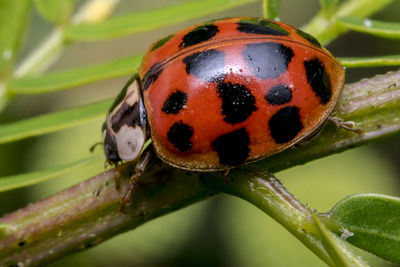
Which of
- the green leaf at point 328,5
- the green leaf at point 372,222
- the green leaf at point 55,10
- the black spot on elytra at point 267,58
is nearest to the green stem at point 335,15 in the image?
the green leaf at point 328,5

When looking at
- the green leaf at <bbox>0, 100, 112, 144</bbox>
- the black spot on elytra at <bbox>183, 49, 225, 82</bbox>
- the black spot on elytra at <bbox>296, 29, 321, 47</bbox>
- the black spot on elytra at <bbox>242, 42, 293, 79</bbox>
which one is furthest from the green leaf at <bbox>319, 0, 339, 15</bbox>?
the green leaf at <bbox>0, 100, 112, 144</bbox>

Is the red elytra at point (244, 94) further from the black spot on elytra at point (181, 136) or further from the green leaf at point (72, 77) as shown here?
the green leaf at point (72, 77)

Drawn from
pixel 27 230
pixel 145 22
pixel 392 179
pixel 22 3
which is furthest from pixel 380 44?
pixel 27 230

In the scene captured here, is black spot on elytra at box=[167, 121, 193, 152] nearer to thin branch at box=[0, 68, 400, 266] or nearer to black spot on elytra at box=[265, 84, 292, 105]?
thin branch at box=[0, 68, 400, 266]

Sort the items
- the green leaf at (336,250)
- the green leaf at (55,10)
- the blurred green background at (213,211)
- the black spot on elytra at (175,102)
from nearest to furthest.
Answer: the green leaf at (336,250)
the black spot on elytra at (175,102)
the green leaf at (55,10)
the blurred green background at (213,211)

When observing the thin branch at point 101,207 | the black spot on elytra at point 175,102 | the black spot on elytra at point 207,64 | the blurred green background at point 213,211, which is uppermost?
the black spot on elytra at point 207,64

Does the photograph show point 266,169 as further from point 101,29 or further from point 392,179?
point 392,179
